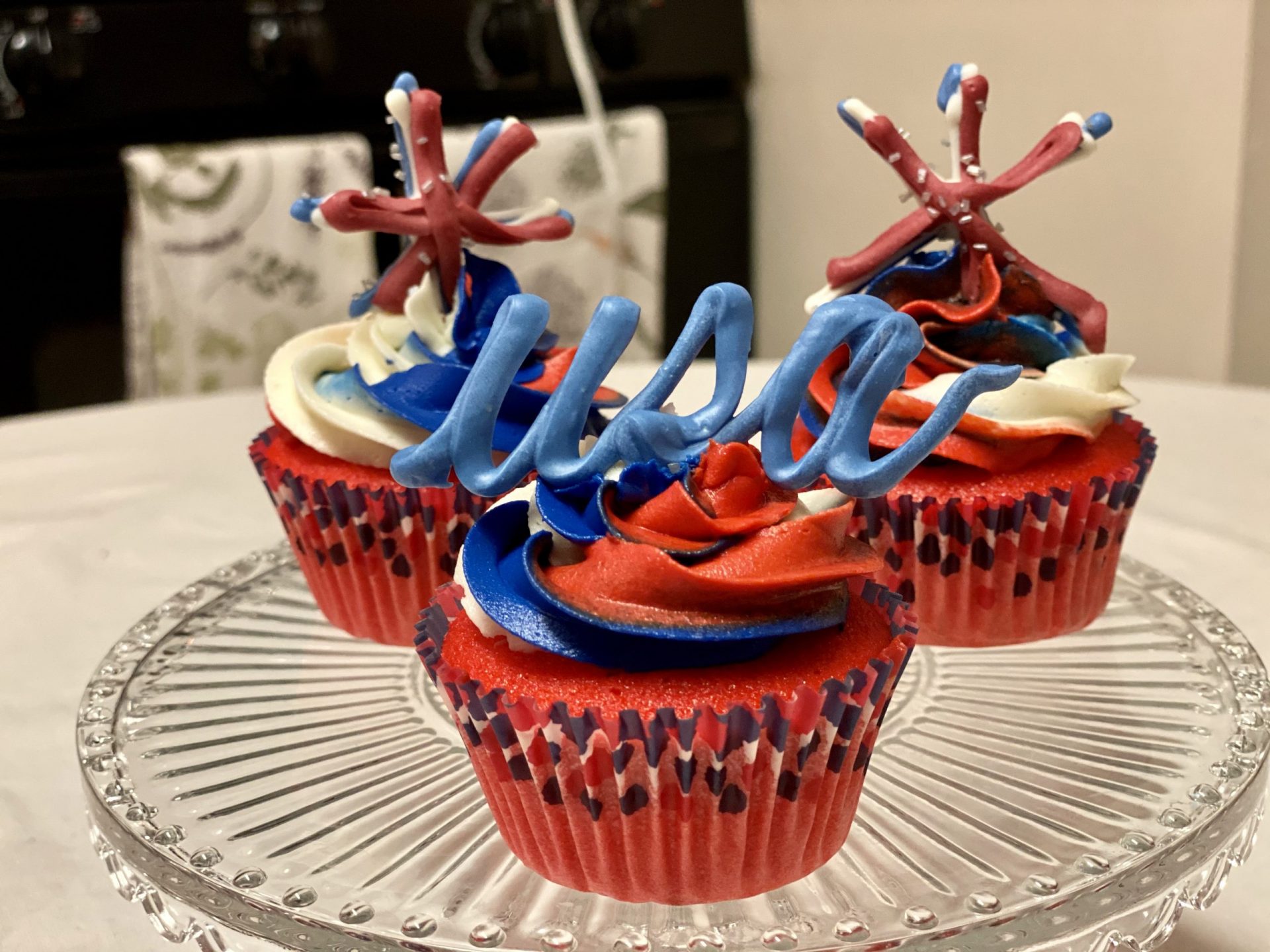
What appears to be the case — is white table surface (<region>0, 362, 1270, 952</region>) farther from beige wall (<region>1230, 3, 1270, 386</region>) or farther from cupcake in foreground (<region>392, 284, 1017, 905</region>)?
beige wall (<region>1230, 3, 1270, 386</region>)

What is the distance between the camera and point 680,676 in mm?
1099

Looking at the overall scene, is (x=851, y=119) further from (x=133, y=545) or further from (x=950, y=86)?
(x=133, y=545)

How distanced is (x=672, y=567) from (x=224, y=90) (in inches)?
121

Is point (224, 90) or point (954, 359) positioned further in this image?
point (224, 90)

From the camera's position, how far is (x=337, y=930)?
1.00 meters

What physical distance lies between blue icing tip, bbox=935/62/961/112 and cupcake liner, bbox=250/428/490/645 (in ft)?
2.59

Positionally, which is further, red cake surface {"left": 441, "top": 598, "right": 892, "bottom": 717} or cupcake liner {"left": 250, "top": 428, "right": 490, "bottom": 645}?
cupcake liner {"left": 250, "top": 428, "right": 490, "bottom": 645}

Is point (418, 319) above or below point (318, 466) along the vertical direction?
above

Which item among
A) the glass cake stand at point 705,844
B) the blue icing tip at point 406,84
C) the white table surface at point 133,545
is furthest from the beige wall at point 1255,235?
the blue icing tip at point 406,84

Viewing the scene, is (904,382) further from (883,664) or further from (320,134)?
(320,134)

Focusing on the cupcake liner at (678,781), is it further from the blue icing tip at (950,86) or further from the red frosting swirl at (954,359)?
the blue icing tip at (950,86)

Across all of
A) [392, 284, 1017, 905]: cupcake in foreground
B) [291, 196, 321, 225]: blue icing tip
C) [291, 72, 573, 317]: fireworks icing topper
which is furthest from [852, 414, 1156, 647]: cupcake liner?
[291, 196, 321, 225]: blue icing tip

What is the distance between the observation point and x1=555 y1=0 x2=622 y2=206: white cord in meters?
3.48

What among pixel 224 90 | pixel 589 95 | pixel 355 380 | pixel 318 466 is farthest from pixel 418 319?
pixel 224 90
